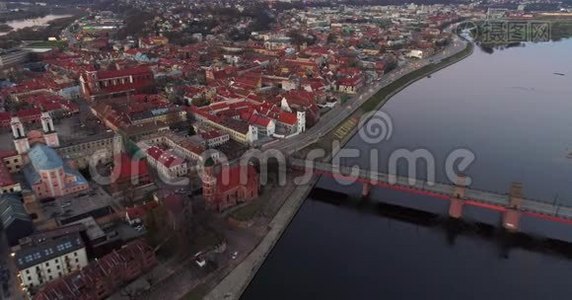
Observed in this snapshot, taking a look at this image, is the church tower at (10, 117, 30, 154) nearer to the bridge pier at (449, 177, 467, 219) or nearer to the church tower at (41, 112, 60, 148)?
the church tower at (41, 112, 60, 148)

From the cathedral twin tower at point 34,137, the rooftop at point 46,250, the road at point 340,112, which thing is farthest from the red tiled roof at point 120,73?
the rooftop at point 46,250

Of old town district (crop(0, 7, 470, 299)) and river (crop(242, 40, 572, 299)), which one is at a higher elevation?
old town district (crop(0, 7, 470, 299))

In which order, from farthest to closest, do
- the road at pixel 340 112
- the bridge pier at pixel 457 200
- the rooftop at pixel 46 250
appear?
the road at pixel 340 112
the bridge pier at pixel 457 200
the rooftop at pixel 46 250

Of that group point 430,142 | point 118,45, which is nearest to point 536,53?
point 430,142

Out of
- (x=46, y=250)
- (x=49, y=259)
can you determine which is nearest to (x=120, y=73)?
(x=46, y=250)

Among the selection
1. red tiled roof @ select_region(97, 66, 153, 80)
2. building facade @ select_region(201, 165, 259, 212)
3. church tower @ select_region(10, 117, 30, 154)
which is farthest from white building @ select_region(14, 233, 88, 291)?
red tiled roof @ select_region(97, 66, 153, 80)

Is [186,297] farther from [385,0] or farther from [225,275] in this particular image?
[385,0]

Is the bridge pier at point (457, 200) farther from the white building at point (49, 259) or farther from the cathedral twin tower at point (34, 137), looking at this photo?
the cathedral twin tower at point (34, 137)

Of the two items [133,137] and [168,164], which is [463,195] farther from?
[133,137]
